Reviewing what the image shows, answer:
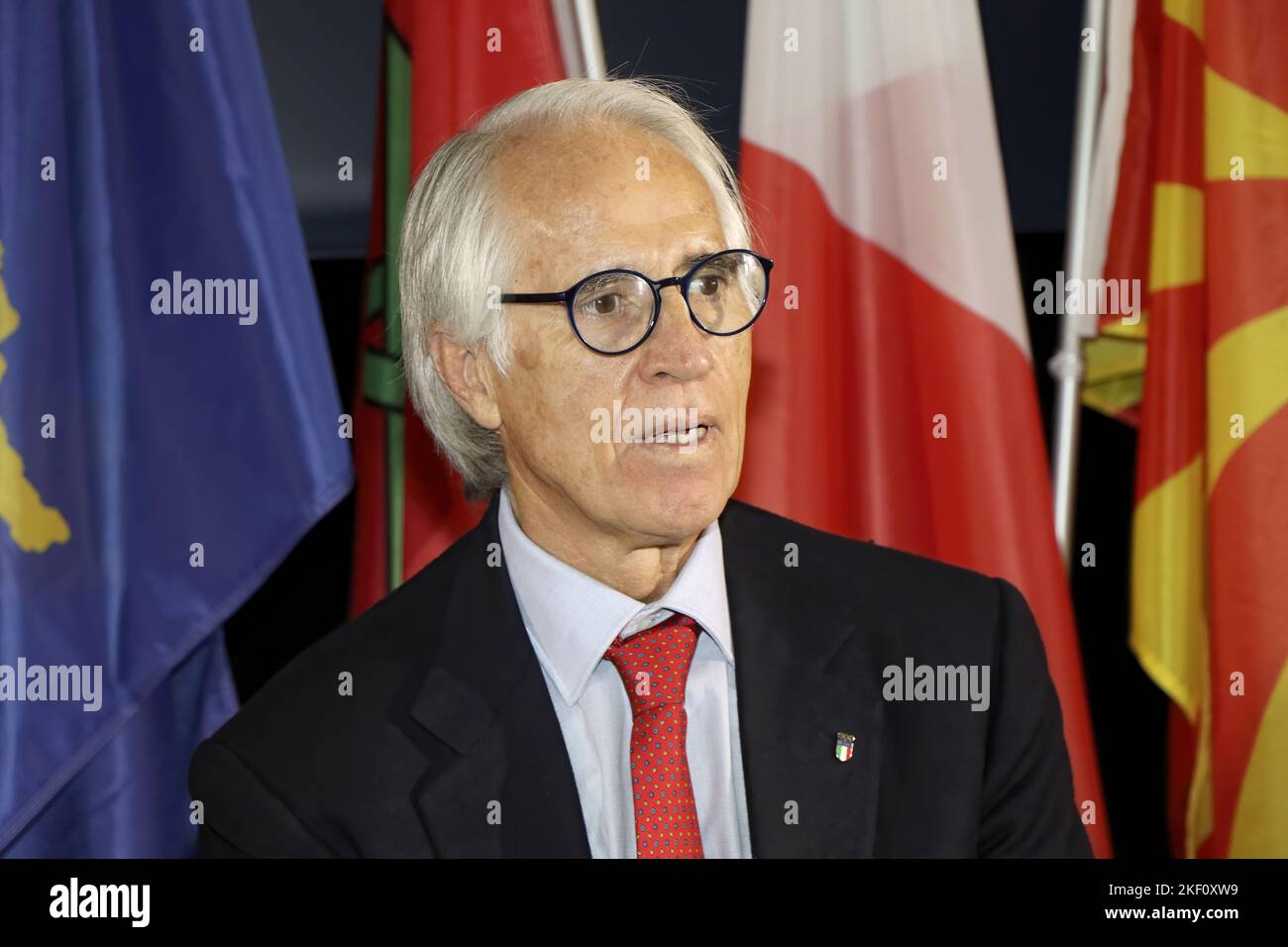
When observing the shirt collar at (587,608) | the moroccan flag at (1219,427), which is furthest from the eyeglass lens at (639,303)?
the moroccan flag at (1219,427)

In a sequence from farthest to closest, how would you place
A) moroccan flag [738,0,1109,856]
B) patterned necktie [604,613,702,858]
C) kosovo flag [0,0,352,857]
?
moroccan flag [738,0,1109,856]
kosovo flag [0,0,352,857]
patterned necktie [604,613,702,858]

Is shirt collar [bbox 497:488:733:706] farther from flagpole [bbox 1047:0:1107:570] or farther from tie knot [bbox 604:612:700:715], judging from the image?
flagpole [bbox 1047:0:1107:570]

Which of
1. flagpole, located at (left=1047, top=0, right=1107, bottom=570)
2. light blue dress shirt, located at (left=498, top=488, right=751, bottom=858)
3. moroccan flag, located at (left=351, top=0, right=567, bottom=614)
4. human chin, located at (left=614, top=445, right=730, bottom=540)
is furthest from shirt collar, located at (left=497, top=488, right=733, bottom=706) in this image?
flagpole, located at (left=1047, top=0, right=1107, bottom=570)

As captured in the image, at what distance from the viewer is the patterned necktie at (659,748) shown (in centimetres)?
174

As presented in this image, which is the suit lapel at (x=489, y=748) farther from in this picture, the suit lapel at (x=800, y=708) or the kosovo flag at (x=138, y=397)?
the kosovo flag at (x=138, y=397)

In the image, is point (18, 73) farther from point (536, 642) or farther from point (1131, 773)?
point (1131, 773)

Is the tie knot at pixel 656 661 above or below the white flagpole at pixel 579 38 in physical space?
below

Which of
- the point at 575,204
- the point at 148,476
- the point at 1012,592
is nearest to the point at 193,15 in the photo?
the point at 148,476

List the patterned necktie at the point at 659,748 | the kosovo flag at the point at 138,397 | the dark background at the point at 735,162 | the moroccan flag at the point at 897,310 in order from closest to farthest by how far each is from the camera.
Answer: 1. the patterned necktie at the point at 659,748
2. the kosovo flag at the point at 138,397
3. the moroccan flag at the point at 897,310
4. the dark background at the point at 735,162

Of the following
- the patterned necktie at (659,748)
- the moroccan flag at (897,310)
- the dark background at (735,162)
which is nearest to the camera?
the patterned necktie at (659,748)

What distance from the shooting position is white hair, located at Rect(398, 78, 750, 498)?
1820mm

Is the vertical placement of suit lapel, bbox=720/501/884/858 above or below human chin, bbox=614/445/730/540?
below

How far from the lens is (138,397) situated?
8.70 feet

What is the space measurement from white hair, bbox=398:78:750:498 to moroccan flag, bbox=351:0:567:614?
861 millimetres
